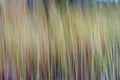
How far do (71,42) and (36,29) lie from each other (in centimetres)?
14

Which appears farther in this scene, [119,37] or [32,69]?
[119,37]

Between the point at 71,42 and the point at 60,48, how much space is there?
5cm

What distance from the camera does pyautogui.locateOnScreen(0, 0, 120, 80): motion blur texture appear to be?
2.66 feet

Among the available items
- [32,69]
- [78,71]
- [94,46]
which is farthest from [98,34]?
[32,69]

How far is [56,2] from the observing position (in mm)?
892

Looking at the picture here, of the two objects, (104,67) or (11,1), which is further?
(104,67)

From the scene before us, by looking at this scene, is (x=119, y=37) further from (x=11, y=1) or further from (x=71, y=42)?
(x=11, y=1)

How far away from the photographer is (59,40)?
0.88 meters

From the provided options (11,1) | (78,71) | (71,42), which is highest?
(11,1)

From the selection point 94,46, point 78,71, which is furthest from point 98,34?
point 78,71

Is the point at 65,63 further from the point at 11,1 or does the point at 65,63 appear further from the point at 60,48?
the point at 11,1

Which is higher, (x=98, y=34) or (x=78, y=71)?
(x=98, y=34)

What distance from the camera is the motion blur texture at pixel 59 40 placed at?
81 centimetres

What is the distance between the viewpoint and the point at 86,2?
3.08ft
